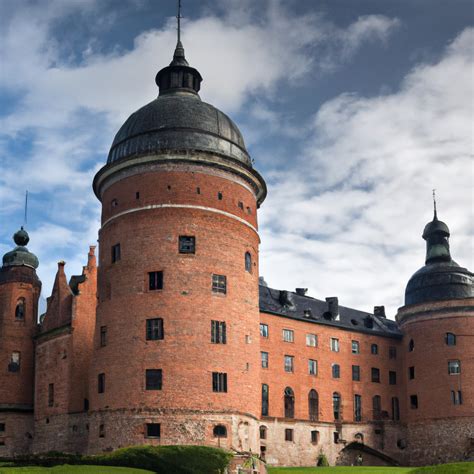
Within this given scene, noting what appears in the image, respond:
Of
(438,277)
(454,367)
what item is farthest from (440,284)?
(454,367)

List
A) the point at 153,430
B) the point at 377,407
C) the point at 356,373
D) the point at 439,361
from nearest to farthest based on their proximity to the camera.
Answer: the point at 153,430 < the point at 439,361 < the point at 356,373 < the point at 377,407

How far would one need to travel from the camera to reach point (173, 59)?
66.0m

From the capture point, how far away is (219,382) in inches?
2115

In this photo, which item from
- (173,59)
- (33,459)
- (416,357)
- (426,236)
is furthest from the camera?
(426,236)

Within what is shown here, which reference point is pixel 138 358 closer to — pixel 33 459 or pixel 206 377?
pixel 206 377

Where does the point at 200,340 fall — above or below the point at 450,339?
below

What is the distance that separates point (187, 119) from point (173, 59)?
31.4 feet

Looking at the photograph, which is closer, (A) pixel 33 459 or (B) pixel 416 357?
(A) pixel 33 459

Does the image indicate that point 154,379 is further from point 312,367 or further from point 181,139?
point 312,367

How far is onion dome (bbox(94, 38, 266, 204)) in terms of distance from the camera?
5706cm

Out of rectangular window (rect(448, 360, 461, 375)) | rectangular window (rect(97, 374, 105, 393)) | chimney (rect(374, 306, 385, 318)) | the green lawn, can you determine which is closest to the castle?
rectangular window (rect(448, 360, 461, 375))

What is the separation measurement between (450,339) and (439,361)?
7.94ft

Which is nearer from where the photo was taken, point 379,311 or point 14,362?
point 14,362

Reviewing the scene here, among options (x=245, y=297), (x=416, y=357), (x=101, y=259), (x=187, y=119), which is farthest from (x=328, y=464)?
(x=187, y=119)
